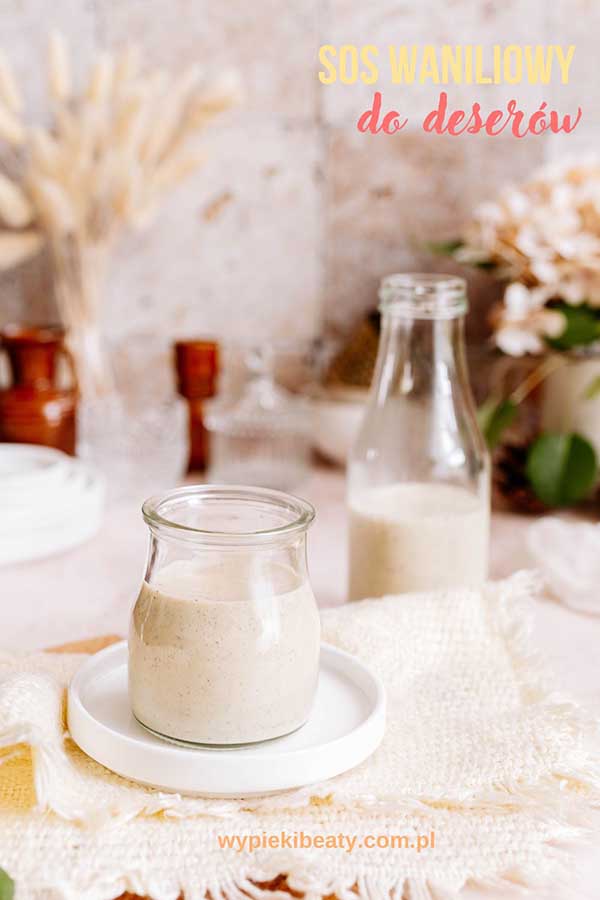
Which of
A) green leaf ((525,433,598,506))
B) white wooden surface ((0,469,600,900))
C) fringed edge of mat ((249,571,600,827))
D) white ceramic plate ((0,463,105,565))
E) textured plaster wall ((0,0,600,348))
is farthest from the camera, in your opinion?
textured plaster wall ((0,0,600,348))

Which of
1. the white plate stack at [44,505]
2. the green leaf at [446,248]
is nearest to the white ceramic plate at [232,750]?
the white plate stack at [44,505]

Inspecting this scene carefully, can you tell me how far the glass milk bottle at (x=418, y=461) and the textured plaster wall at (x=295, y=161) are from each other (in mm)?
677

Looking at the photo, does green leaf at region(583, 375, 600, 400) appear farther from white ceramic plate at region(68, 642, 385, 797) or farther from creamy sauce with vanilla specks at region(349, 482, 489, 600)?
white ceramic plate at region(68, 642, 385, 797)

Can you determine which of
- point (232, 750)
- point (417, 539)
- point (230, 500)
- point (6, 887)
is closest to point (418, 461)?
point (417, 539)

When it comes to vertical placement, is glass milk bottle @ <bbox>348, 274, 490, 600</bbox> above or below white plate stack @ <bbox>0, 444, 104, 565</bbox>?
above

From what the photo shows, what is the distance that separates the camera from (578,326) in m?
Result: 1.33

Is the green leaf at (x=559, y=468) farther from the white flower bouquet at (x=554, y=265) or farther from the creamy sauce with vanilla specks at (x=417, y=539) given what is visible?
the creamy sauce with vanilla specks at (x=417, y=539)

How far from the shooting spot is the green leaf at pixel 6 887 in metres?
0.51

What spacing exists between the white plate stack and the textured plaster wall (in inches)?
18.8

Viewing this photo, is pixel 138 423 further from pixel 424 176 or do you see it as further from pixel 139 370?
pixel 424 176

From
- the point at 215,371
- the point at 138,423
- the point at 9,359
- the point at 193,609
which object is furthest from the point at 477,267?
the point at 193,609

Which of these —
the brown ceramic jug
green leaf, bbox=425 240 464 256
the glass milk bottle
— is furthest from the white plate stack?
green leaf, bbox=425 240 464 256

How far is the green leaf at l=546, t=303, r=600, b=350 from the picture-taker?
1324 mm

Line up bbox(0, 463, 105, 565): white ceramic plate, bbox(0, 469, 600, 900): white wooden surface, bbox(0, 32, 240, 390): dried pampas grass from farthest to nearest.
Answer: bbox(0, 32, 240, 390): dried pampas grass, bbox(0, 463, 105, 565): white ceramic plate, bbox(0, 469, 600, 900): white wooden surface
